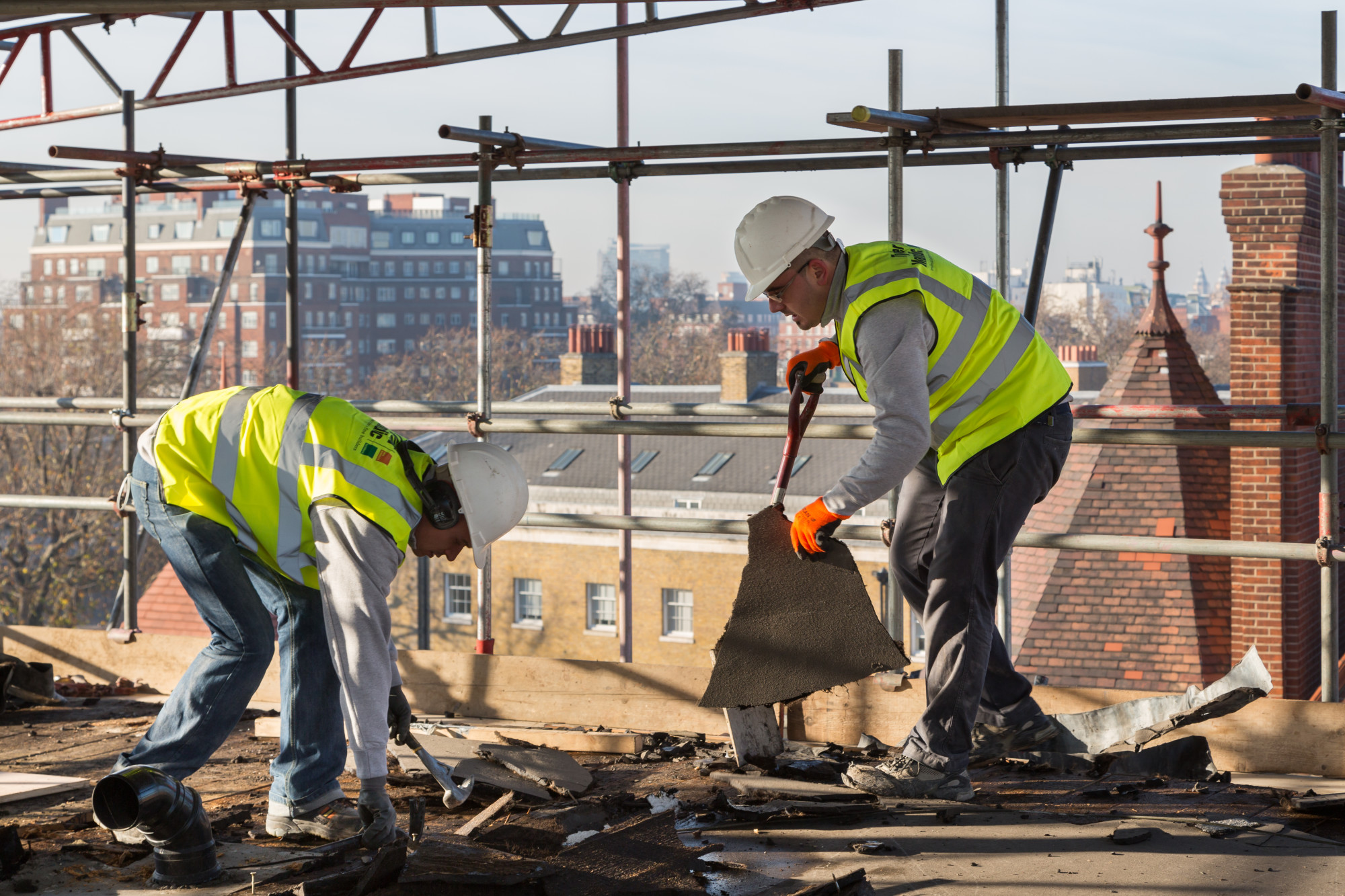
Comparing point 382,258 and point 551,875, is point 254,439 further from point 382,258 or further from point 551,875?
point 382,258

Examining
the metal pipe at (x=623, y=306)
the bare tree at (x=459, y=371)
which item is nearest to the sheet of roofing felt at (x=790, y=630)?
the metal pipe at (x=623, y=306)

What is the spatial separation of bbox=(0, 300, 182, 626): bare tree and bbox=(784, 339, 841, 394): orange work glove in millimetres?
21967

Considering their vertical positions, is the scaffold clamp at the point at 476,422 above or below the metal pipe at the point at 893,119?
below

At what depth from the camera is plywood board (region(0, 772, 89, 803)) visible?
12.9 ft

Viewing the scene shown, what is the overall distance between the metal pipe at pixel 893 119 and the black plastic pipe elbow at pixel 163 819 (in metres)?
2.91

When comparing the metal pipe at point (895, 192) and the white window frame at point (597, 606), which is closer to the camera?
the metal pipe at point (895, 192)

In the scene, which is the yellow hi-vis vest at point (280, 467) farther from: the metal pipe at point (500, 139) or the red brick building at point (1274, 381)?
the red brick building at point (1274, 381)

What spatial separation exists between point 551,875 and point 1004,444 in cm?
167

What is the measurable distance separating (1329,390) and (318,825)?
3.50m

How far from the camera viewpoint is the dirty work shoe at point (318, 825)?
11.7 ft

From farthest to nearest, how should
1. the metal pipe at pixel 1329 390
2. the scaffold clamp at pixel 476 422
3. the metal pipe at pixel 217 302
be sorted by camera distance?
the metal pipe at pixel 217 302 → the scaffold clamp at pixel 476 422 → the metal pipe at pixel 1329 390

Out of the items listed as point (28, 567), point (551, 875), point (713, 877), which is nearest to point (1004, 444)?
point (713, 877)

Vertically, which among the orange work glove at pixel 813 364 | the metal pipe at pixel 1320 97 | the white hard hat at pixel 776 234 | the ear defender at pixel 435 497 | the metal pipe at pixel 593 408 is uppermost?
the metal pipe at pixel 1320 97

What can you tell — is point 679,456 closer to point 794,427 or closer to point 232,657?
point 794,427
